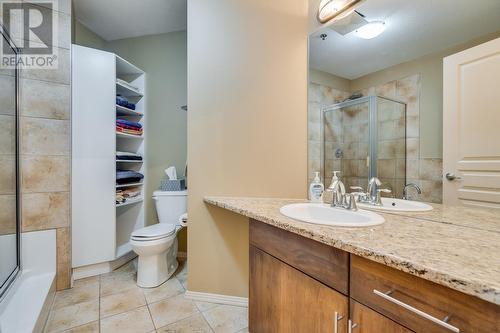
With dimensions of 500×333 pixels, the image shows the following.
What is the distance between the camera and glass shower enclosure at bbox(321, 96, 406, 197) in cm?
120

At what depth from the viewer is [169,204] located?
239cm

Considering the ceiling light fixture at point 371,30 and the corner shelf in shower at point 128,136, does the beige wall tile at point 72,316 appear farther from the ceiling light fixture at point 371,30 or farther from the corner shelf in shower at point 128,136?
the ceiling light fixture at point 371,30

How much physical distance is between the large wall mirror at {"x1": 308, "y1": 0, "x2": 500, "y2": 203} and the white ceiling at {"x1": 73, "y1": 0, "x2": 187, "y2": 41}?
1.57m

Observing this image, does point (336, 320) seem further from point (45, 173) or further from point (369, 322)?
point (45, 173)

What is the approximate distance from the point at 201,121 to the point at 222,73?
0.40 meters

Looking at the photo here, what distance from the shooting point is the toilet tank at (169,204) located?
7.83 feet

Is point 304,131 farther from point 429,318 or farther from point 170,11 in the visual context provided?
point 170,11

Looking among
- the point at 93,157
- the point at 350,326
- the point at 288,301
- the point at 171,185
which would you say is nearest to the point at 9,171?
the point at 93,157

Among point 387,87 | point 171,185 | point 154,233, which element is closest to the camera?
point 387,87

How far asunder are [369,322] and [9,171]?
2448 mm

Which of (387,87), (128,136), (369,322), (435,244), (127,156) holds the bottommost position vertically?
(369,322)

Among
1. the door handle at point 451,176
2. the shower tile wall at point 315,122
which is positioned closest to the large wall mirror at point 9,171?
the shower tile wall at point 315,122

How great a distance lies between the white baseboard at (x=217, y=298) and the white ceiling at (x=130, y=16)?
262 cm

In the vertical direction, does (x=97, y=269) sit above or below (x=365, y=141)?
below
